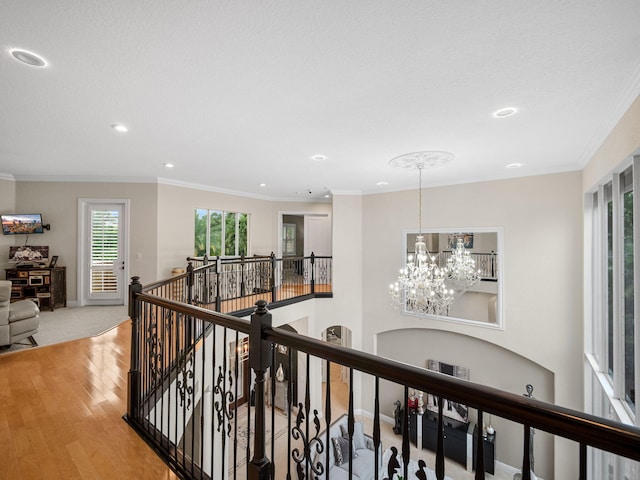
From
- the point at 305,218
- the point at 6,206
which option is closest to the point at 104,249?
the point at 6,206

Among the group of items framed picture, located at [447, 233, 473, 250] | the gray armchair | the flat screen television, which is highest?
the flat screen television

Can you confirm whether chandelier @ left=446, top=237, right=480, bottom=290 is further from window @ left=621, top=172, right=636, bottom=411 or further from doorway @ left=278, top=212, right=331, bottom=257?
doorway @ left=278, top=212, right=331, bottom=257

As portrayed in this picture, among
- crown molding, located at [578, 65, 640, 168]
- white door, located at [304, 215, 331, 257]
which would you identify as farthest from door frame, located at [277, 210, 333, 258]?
crown molding, located at [578, 65, 640, 168]

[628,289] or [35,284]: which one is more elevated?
[628,289]

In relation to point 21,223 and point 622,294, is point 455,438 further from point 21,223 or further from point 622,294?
point 21,223

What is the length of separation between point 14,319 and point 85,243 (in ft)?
9.09

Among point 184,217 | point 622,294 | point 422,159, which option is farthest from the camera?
point 184,217

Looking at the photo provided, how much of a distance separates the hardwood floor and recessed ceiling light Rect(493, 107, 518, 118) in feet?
13.4

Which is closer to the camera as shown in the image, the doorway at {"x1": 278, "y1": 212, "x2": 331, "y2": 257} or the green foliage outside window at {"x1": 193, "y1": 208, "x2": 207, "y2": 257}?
the green foliage outside window at {"x1": 193, "y1": 208, "x2": 207, "y2": 257}

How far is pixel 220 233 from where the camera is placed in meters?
7.80

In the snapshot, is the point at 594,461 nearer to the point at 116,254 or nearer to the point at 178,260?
the point at 178,260

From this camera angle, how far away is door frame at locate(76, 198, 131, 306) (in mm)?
6238

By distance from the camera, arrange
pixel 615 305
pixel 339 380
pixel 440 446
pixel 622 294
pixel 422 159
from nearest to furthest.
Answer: pixel 440 446
pixel 622 294
pixel 615 305
pixel 422 159
pixel 339 380

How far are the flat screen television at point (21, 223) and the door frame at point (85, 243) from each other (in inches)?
27.4
